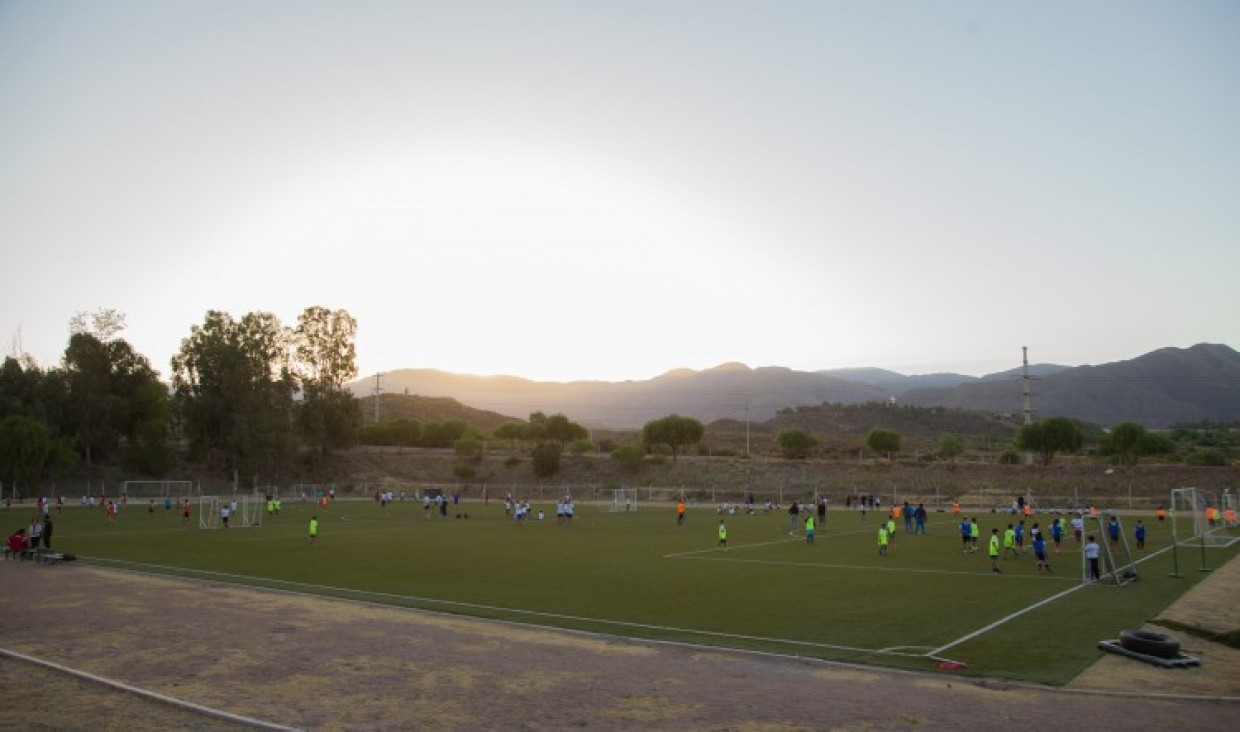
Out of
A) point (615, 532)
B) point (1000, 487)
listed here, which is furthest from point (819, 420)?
point (615, 532)

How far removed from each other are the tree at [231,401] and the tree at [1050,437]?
266 feet

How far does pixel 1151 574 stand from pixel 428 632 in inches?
875

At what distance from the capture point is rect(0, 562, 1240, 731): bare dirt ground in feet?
36.3

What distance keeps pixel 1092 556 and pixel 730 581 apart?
33.9 ft

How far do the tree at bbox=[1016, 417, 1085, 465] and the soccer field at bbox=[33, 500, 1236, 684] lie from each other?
4828cm

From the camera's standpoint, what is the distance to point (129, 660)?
14.5 metres

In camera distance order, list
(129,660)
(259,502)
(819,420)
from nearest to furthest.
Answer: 1. (129,660)
2. (259,502)
3. (819,420)

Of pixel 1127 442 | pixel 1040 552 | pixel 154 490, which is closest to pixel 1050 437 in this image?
pixel 1127 442

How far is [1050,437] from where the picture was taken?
88375 millimetres

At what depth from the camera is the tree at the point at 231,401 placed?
290 ft

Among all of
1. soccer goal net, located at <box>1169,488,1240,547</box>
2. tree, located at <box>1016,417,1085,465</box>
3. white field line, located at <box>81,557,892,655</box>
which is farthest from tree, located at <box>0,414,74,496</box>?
tree, located at <box>1016,417,1085,465</box>

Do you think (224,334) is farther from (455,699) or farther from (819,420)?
(819,420)

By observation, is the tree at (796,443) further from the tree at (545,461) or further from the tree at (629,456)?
the tree at (545,461)

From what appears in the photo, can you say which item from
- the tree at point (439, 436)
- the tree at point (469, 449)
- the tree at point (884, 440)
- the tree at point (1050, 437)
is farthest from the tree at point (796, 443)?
the tree at point (439, 436)
